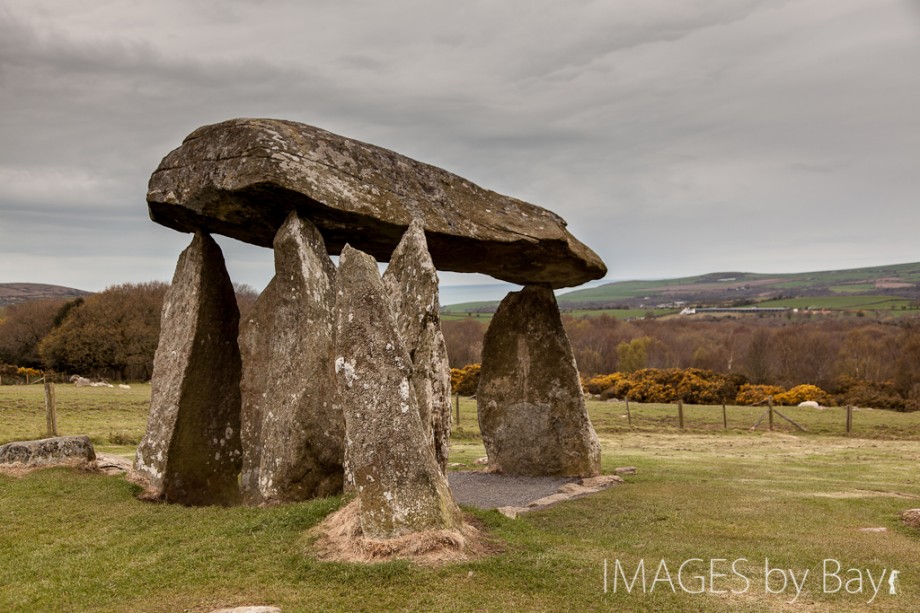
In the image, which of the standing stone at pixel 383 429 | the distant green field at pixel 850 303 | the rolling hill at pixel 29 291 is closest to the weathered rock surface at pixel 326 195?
the standing stone at pixel 383 429

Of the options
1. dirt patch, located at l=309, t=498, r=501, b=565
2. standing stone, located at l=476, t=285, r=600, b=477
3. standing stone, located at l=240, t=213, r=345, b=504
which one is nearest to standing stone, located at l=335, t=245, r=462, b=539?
dirt patch, located at l=309, t=498, r=501, b=565

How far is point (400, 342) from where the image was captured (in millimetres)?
11000

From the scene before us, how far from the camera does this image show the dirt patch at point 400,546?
31.7 feet

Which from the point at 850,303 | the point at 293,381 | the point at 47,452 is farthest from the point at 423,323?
the point at 850,303

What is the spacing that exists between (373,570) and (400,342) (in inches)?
129

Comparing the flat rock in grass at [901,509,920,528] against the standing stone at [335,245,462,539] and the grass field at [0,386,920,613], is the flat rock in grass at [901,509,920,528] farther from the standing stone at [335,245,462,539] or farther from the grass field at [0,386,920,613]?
the standing stone at [335,245,462,539]

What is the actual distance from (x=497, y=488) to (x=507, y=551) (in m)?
8.53

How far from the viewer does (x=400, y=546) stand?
32.1 ft

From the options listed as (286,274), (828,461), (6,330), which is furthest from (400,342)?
(6,330)

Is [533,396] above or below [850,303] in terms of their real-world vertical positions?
below

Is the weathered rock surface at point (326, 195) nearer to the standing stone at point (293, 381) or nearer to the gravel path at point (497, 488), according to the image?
the standing stone at point (293, 381)

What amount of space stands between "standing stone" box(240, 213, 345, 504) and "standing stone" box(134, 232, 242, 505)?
4.02 ft

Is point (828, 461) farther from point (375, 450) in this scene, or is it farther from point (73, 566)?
point (73, 566)

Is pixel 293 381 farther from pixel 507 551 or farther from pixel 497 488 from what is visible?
pixel 497 488
